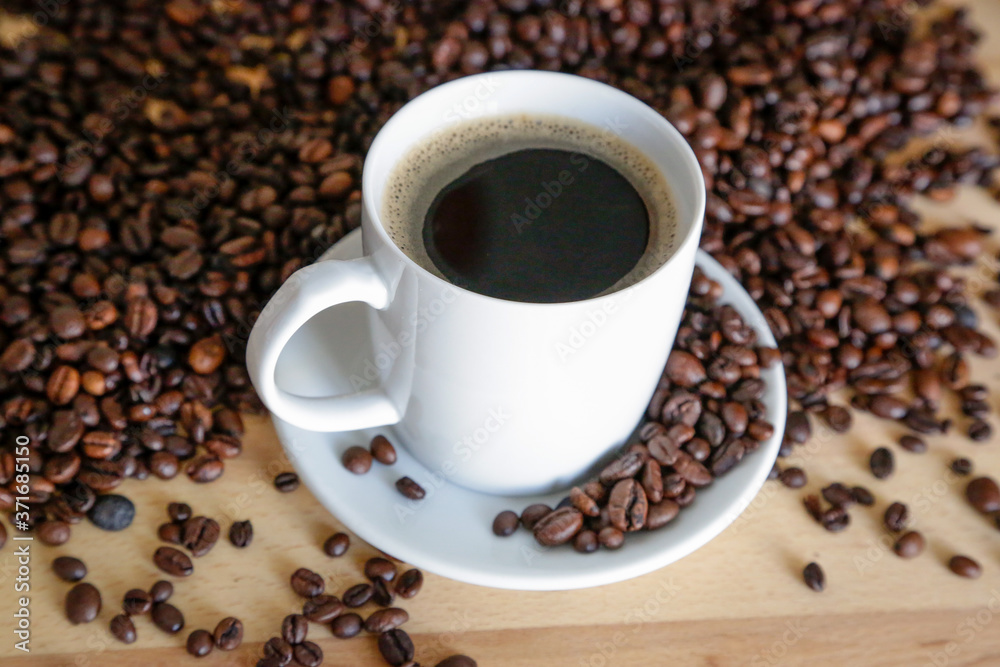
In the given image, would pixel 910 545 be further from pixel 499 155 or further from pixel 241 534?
pixel 241 534

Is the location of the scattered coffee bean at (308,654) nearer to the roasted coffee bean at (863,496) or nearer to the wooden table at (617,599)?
the wooden table at (617,599)

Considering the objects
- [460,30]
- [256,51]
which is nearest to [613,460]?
[460,30]

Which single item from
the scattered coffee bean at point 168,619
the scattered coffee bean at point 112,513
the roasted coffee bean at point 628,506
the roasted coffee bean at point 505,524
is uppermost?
the roasted coffee bean at point 628,506

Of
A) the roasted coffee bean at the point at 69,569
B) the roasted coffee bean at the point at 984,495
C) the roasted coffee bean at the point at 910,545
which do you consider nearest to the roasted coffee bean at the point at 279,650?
the roasted coffee bean at the point at 69,569

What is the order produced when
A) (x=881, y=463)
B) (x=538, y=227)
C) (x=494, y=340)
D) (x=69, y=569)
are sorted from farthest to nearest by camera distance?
(x=881, y=463)
(x=69, y=569)
(x=538, y=227)
(x=494, y=340)

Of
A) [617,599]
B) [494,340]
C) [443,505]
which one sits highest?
[494,340]

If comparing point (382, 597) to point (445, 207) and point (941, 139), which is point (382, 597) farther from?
point (941, 139)

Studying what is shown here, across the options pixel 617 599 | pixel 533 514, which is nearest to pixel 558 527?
pixel 533 514

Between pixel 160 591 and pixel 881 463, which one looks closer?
pixel 160 591
